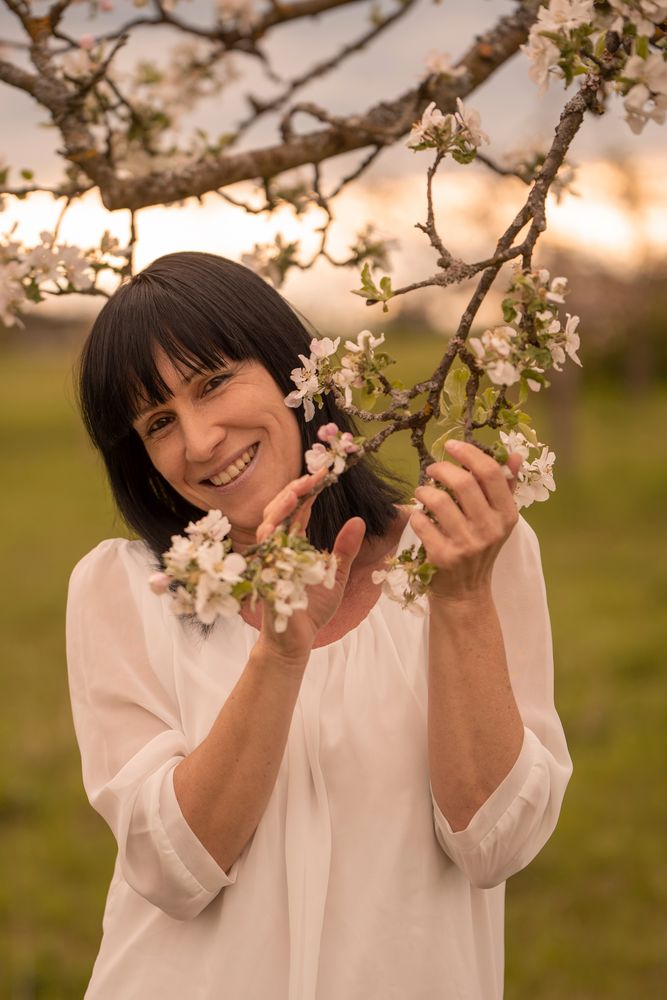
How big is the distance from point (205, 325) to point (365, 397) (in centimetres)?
76

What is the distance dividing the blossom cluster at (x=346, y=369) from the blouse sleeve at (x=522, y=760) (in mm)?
733

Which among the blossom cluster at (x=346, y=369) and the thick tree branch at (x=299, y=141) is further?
the thick tree branch at (x=299, y=141)

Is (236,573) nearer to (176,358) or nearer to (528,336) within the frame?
(528,336)

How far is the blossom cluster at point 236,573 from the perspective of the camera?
1297 mm

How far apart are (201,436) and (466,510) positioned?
72 centimetres

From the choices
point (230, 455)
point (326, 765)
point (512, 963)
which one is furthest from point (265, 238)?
point (512, 963)

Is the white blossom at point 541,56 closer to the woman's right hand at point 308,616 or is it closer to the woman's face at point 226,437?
the woman's right hand at point 308,616

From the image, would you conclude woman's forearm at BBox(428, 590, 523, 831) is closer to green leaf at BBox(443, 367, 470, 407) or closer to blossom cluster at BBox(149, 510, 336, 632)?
green leaf at BBox(443, 367, 470, 407)

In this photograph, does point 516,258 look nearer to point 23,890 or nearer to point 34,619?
point 23,890

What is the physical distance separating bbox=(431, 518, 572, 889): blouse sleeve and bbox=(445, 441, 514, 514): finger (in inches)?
23.8

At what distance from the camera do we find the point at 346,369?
1.55m

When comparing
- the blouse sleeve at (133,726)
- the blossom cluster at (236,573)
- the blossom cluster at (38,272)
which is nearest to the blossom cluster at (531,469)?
the blossom cluster at (236,573)

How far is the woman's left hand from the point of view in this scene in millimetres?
1535

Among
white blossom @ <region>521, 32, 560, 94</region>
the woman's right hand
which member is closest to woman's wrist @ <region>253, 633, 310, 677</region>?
the woman's right hand
